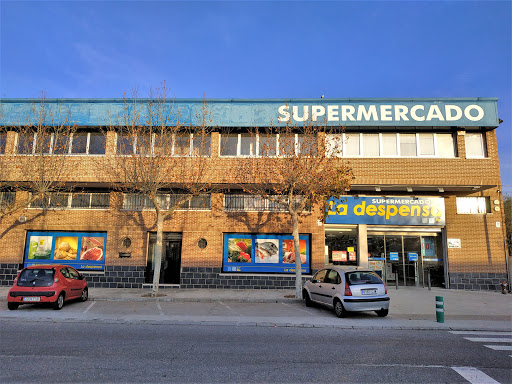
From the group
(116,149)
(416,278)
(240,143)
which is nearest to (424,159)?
(416,278)

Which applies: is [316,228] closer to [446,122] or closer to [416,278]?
[416,278]

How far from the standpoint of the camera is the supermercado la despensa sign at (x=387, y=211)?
18562mm

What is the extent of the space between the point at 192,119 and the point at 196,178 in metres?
3.09

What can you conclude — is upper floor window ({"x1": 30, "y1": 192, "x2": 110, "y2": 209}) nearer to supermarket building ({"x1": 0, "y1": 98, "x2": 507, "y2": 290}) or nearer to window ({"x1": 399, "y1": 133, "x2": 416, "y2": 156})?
supermarket building ({"x1": 0, "y1": 98, "x2": 507, "y2": 290})

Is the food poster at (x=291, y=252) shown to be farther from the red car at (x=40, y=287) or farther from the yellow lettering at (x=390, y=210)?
the red car at (x=40, y=287)

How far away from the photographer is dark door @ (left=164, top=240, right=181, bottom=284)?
18547 mm

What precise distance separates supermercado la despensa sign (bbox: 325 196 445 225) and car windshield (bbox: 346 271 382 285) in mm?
7319

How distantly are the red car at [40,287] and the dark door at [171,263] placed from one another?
6.22 m

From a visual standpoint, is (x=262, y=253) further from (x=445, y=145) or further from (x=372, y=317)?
(x=445, y=145)

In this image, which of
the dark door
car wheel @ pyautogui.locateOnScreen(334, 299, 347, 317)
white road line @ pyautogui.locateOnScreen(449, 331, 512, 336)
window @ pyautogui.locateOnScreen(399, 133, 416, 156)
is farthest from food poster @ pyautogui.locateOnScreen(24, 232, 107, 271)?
white road line @ pyautogui.locateOnScreen(449, 331, 512, 336)

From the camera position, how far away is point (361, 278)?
36.7ft

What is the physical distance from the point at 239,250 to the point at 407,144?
9.95 m

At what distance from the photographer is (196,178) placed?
1739 cm

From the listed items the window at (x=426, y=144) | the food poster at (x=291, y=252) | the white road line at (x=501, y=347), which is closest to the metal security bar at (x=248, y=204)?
the food poster at (x=291, y=252)
